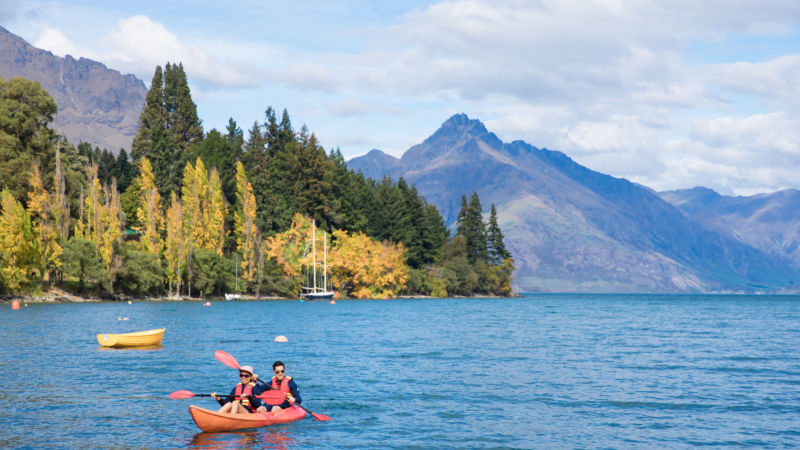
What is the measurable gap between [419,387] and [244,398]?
993cm

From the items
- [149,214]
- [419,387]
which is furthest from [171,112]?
[419,387]

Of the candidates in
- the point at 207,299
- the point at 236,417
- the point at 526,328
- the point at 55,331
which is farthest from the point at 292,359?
the point at 207,299

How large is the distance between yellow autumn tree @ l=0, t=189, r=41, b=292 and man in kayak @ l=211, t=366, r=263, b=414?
66.1 m

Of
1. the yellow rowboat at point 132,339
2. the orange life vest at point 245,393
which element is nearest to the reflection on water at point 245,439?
the orange life vest at point 245,393

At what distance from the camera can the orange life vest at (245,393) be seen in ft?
79.3

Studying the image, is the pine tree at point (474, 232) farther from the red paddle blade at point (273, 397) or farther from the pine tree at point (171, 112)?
the red paddle blade at point (273, 397)

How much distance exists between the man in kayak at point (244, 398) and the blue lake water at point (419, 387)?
86cm

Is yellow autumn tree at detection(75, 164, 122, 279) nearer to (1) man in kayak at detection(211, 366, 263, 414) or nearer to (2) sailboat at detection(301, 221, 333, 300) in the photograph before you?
(2) sailboat at detection(301, 221, 333, 300)

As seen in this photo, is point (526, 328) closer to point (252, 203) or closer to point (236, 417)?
→ point (236, 417)

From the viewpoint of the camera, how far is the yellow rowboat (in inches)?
1729

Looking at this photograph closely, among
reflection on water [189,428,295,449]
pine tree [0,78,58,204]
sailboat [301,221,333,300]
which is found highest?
pine tree [0,78,58,204]

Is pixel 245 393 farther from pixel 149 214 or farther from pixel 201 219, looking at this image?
pixel 201 219

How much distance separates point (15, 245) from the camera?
8050cm

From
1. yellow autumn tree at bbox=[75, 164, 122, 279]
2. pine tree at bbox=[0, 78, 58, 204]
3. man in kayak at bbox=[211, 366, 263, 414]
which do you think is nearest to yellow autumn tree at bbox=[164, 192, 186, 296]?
yellow autumn tree at bbox=[75, 164, 122, 279]
